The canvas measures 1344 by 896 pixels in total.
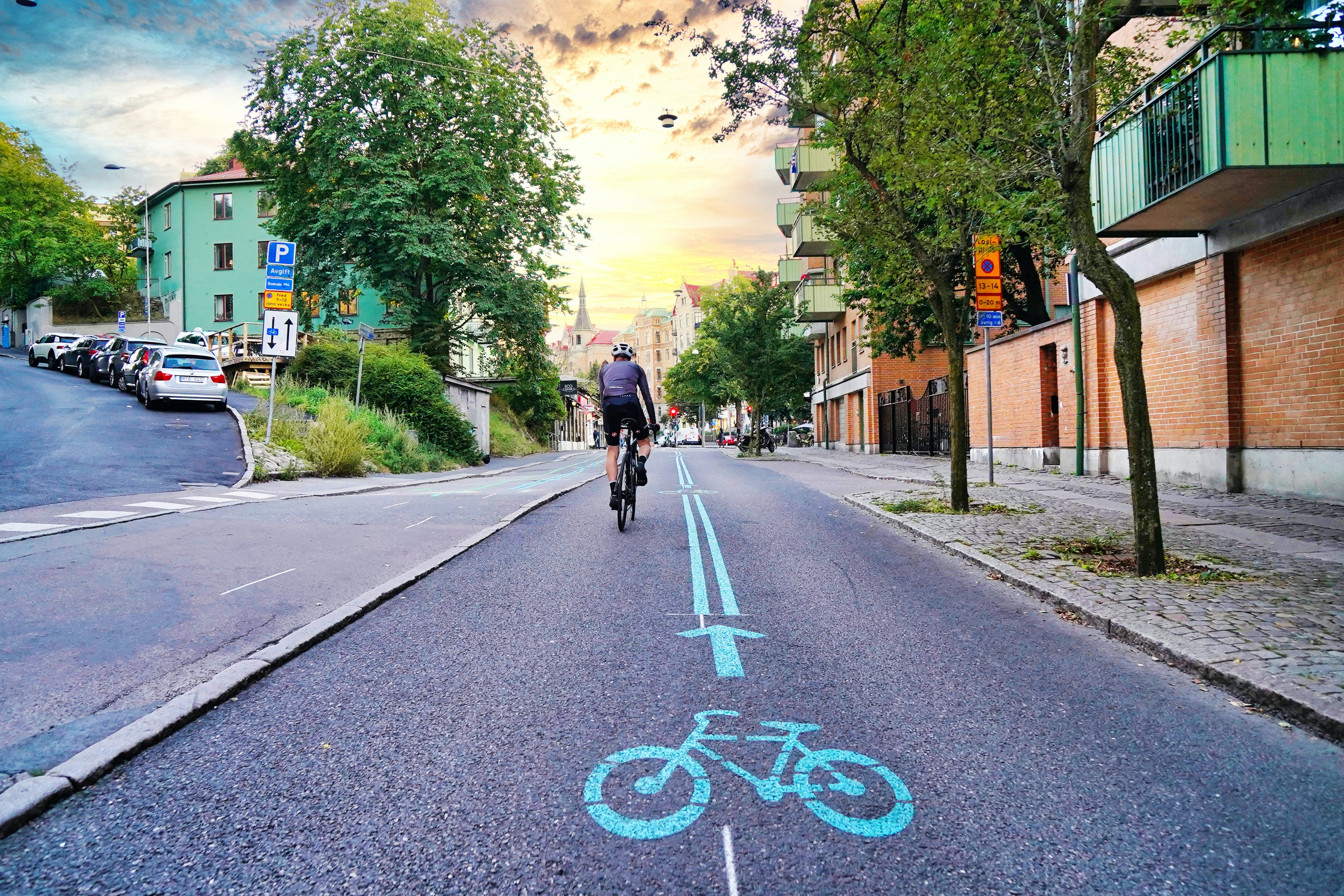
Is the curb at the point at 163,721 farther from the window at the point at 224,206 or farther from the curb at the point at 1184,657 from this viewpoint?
the window at the point at 224,206

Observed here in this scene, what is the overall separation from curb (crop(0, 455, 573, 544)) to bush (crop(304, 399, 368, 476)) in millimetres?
1435

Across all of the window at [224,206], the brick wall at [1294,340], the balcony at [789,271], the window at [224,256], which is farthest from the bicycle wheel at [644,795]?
the window at [224,206]

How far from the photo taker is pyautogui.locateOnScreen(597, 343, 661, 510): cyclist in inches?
405

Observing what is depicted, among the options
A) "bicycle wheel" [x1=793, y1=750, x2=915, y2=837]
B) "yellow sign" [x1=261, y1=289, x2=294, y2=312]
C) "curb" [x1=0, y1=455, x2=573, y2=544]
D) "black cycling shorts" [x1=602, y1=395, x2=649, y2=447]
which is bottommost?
"bicycle wheel" [x1=793, y1=750, x2=915, y2=837]

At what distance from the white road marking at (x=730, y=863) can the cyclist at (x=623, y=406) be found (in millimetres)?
7513

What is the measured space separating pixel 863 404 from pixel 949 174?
32.5 metres

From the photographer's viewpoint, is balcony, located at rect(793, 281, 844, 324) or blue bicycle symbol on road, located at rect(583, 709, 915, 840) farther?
balcony, located at rect(793, 281, 844, 324)

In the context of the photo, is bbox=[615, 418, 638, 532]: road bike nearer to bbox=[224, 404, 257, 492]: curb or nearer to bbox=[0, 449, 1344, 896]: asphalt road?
bbox=[0, 449, 1344, 896]: asphalt road

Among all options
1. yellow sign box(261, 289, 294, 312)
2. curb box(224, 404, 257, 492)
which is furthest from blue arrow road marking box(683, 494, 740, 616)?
yellow sign box(261, 289, 294, 312)

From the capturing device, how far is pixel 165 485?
46.4ft

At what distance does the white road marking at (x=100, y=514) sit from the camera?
1013 centimetres

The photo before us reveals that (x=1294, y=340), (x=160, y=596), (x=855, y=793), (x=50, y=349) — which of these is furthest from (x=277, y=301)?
(x=50, y=349)

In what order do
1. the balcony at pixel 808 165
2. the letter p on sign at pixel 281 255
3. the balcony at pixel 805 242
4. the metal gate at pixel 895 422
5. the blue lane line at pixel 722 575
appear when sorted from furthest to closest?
the balcony at pixel 808 165, the balcony at pixel 805 242, the metal gate at pixel 895 422, the letter p on sign at pixel 281 255, the blue lane line at pixel 722 575

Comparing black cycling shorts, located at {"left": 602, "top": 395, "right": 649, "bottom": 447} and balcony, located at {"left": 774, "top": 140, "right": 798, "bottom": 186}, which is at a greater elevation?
balcony, located at {"left": 774, "top": 140, "right": 798, "bottom": 186}
